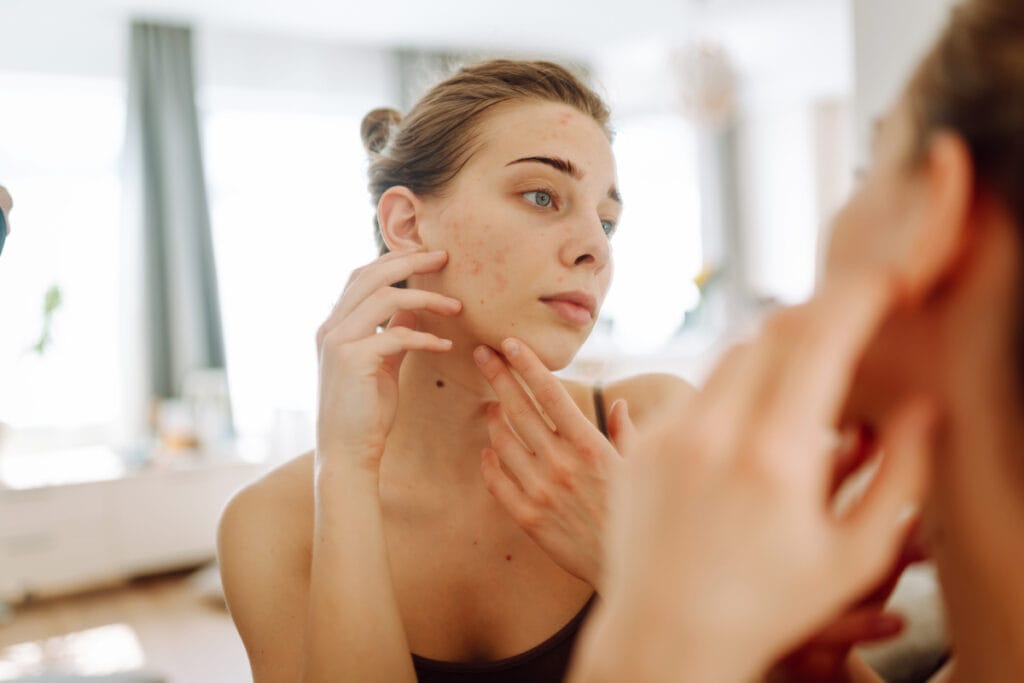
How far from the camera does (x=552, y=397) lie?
3.23 feet

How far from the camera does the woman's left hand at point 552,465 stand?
2.96 ft

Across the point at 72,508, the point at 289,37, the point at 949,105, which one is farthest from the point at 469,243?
the point at 289,37

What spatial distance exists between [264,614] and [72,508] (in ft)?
12.0

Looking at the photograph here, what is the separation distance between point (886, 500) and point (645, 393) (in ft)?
3.24

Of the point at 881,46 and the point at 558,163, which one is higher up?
the point at 881,46

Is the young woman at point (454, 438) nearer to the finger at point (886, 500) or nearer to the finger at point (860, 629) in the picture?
the finger at point (860, 629)

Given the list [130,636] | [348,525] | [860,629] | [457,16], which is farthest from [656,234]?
[860,629]

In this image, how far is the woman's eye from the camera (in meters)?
1.14

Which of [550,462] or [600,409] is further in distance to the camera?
[600,409]

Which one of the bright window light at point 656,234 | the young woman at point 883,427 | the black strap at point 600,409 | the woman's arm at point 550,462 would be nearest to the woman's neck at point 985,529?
the young woman at point 883,427

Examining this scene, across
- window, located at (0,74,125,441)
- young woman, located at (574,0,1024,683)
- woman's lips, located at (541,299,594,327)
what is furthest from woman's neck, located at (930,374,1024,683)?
window, located at (0,74,125,441)

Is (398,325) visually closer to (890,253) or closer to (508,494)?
(508,494)

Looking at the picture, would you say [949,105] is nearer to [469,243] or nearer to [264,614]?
[469,243]

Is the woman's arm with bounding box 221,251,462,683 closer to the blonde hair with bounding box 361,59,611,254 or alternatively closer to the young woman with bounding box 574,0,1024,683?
the blonde hair with bounding box 361,59,611,254
